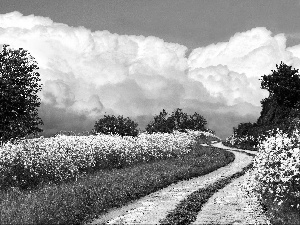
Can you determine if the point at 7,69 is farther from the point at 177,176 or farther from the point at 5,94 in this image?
the point at 177,176

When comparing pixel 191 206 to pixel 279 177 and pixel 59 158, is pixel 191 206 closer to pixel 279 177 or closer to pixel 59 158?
pixel 279 177

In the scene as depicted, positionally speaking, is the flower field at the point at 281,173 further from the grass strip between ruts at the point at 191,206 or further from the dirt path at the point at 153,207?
the dirt path at the point at 153,207

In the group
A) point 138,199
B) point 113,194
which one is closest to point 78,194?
point 113,194

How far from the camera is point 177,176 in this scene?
24266 millimetres

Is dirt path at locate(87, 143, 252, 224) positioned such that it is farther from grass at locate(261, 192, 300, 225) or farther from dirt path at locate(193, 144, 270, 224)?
grass at locate(261, 192, 300, 225)

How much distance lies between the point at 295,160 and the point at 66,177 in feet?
43.3

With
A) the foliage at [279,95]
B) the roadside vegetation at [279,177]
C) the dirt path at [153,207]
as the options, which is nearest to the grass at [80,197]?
the dirt path at [153,207]

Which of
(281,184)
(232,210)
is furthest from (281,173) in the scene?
(232,210)

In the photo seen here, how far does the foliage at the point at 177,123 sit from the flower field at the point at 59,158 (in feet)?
140

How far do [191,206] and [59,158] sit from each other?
33.2 feet

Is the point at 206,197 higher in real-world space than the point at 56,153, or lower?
lower

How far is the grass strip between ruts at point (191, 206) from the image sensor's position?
13376mm

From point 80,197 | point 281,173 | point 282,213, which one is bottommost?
point 80,197

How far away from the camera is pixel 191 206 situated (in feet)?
51.5
